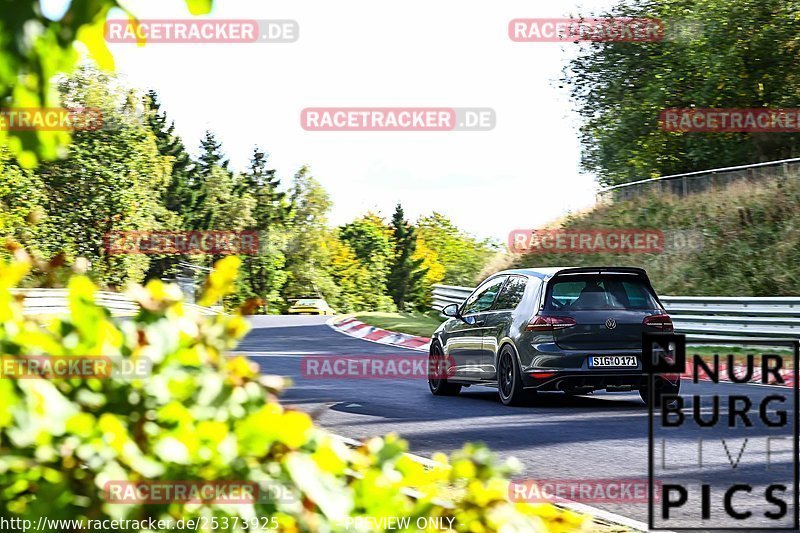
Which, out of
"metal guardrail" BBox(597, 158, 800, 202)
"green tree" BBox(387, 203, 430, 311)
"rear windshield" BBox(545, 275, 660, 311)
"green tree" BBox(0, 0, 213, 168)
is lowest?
"green tree" BBox(387, 203, 430, 311)

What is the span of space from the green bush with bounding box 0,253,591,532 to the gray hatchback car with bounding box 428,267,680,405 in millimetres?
10114

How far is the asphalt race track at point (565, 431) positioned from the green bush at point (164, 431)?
4.70 meters

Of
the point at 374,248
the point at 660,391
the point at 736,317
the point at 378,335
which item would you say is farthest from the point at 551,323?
the point at 374,248

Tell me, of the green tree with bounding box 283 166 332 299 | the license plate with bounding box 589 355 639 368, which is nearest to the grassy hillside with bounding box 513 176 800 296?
the license plate with bounding box 589 355 639 368

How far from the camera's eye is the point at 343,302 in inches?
4461

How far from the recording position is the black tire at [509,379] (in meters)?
13.1

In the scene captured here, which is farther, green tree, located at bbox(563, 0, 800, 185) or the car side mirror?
green tree, located at bbox(563, 0, 800, 185)

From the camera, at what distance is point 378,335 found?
2998 cm

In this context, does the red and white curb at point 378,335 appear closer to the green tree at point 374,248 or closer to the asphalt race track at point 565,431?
the asphalt race track at point 565,431

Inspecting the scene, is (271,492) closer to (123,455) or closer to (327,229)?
(123,455)

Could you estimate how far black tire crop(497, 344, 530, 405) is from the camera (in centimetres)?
1308

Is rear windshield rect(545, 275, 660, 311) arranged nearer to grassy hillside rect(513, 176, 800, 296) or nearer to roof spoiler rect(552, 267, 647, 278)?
roof spoiler rect(552, 267, 647, 278)

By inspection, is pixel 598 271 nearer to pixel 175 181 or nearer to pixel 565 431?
pixel 565 431

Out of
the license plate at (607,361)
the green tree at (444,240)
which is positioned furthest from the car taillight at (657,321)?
the green tree at (444,240)
